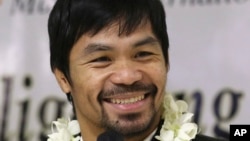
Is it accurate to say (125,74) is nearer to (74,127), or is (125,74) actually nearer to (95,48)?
(95,48)

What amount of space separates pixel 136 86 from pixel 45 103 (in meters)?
0.85

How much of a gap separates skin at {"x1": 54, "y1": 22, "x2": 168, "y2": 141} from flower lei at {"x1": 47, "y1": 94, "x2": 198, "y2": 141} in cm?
6

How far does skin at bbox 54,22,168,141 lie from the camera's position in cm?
86

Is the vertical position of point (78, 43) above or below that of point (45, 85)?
above

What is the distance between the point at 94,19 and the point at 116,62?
0.10 m

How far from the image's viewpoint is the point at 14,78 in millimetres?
1658

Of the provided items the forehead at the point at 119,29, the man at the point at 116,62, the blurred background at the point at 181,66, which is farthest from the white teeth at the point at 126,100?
the blurred background at the point at 181,66

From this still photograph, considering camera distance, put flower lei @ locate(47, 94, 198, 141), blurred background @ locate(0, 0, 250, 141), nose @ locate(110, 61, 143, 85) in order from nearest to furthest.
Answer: nose @ locate(110, 61, 143, 85) < flower lei @ locate(47, 94, 198, 141) < blurred background @ locate(0, 0, 250, 141)

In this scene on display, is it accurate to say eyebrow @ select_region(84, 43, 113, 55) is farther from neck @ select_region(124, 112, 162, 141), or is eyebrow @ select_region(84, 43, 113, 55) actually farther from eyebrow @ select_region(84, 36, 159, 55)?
neck @ select_region(124, 112, 162, 141)

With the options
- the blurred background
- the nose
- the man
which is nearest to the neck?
the man

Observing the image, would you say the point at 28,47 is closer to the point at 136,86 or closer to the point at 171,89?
the point at 171,89

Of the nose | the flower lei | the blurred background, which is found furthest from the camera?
the blurred background

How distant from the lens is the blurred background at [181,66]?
4.99 ft

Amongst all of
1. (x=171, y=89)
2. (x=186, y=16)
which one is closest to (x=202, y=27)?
(x=186, y=16)
